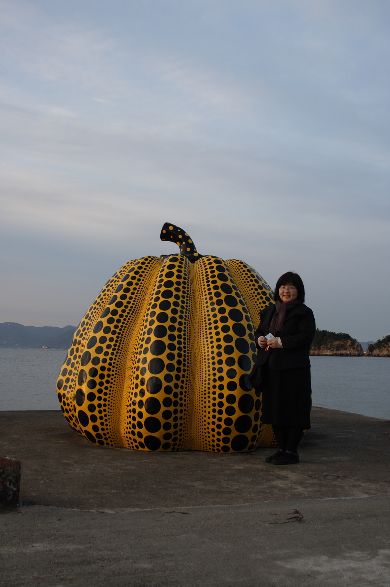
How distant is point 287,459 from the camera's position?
6695mm

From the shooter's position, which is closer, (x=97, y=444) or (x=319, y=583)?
(x=319, y=583)

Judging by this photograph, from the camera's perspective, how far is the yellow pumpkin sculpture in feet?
23.5

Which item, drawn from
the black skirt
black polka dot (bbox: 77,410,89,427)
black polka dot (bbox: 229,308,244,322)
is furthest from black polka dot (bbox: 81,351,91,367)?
the black skirt

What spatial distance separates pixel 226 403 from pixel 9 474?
311 centimetres

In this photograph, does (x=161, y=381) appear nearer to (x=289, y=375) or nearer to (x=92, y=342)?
(x=92, y=342)

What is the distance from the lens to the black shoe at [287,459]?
6.66m

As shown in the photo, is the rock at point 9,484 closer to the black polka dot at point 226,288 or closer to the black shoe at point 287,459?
the black shoe at point 287,459

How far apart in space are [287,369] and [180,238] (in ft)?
11.2

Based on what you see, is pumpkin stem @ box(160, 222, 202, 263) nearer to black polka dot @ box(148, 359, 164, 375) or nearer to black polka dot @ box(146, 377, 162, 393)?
black polka dot @ box(148, 359, 164, 375)

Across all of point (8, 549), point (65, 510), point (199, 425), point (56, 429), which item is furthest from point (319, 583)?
point (56, 429)

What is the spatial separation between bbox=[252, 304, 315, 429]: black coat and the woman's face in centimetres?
9

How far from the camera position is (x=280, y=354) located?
671 centimetres

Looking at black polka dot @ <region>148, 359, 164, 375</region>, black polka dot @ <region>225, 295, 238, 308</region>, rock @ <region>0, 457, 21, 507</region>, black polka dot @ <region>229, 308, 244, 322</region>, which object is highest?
black polka dot @ <region>225, 295, 238, 308</region>

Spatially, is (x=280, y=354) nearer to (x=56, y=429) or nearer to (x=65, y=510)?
(x=65, y=510)
